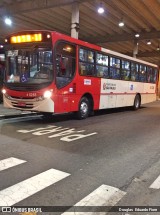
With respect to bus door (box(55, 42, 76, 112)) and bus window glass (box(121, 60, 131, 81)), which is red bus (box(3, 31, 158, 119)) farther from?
bus window glass (box(121, 60, 131, 81))

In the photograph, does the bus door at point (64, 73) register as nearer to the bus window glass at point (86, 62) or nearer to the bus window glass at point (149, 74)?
the bus window glass at point (86, 62)

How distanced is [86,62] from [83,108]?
6.31ft

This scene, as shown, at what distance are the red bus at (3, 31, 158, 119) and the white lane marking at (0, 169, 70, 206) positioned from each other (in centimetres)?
490

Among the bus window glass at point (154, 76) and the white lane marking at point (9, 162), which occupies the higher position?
the bus window glass at point (154, 76)

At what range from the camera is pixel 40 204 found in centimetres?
362

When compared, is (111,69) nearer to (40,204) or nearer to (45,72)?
(45,72)

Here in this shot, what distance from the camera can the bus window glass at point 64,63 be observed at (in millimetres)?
9711

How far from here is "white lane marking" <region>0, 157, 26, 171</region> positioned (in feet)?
16.6

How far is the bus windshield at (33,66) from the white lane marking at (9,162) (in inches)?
173

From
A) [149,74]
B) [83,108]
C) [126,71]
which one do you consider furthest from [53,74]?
[149,74]

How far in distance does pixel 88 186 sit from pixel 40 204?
0.93 meters

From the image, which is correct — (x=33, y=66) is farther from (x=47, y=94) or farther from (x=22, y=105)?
(x=22, y=105)

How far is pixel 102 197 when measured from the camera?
3.90 metres

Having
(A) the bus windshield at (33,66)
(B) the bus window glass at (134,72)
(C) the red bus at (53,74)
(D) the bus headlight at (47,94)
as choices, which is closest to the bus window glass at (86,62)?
(C) the red bus at (53,74)
